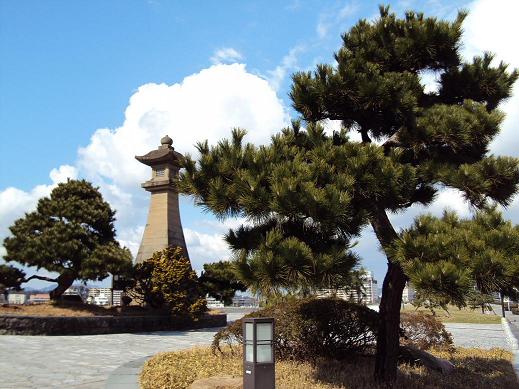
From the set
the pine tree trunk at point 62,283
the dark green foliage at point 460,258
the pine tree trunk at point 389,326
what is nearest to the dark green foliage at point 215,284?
the pine tree trunk at point 62,283

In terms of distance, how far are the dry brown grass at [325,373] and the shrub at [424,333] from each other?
1071 millimetres

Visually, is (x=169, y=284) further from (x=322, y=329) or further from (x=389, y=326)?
(x=389, y=326)

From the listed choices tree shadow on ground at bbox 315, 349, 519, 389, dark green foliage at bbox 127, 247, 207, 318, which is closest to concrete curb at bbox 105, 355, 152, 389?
tree shadow on ground at bbox 315, 349, 519, 389

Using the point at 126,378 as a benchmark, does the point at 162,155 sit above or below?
above

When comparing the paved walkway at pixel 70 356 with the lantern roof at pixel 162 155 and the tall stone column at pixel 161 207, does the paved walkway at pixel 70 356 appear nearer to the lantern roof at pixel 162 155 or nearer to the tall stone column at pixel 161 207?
the tall stone column at pixel 161 207

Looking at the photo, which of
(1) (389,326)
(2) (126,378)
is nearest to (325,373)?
(1) (389,326)

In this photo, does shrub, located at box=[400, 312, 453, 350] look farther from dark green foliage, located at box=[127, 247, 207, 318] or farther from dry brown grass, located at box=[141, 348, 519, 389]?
dark green foliage, located at box=[127, 247, 207, 318]

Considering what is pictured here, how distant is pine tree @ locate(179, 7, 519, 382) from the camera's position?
191 inches

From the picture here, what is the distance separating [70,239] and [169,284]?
3743 mm

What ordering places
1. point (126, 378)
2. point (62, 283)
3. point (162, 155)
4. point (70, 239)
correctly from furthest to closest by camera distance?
point (162, 155) → point (62, 283) → point (70, 239) → point (126, 378)

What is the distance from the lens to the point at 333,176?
16.4 feet

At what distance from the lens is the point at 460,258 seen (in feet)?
13.9

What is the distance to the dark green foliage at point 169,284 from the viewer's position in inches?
666

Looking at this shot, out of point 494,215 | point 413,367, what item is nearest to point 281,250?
point 494,215
